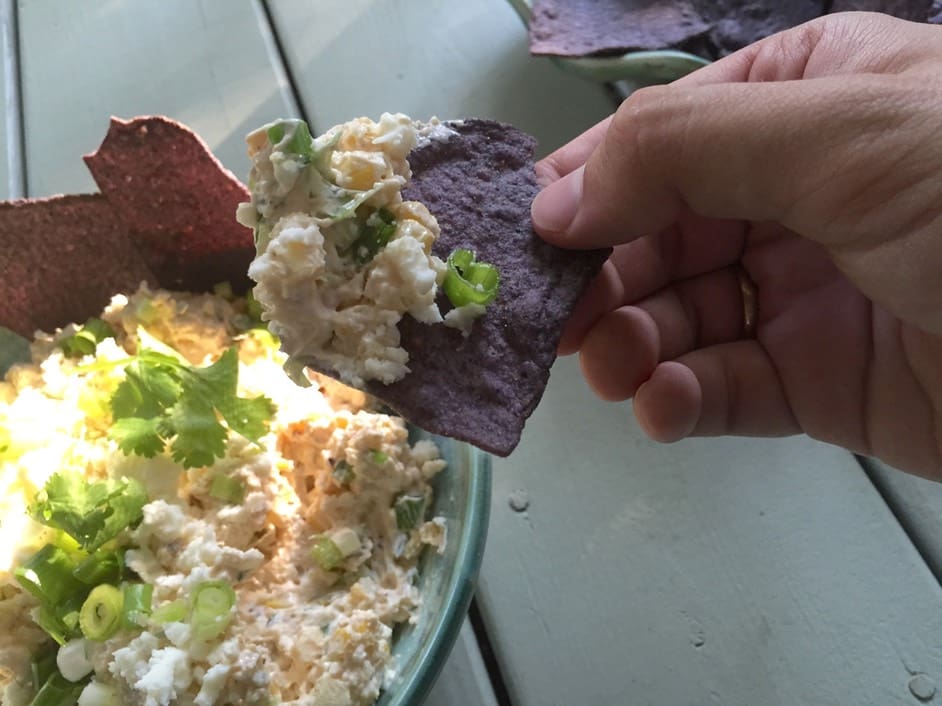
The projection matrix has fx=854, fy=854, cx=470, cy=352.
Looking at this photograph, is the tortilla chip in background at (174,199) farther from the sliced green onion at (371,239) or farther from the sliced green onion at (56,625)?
the sliced green onion at (56,625)

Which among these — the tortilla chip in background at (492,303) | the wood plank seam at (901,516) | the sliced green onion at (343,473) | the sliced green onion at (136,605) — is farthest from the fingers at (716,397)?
the sliced green onion at (136,605)

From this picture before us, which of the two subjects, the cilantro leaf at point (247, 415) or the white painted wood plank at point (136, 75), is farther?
the white painted wood plank at point (136, 75)

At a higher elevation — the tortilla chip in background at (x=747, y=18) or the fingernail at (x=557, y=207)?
the fingernail at (x=557, y=207)

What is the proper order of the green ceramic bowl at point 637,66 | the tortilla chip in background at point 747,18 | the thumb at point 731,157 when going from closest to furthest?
1. the thumb at point 731,157
2. the green ceramic bowl at point 637,66
3. the tortilla chip in background at point 747,18

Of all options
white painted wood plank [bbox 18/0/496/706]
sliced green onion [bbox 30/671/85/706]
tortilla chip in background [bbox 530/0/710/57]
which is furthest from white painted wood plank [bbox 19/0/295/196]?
sliced green onion [bbox 30/671/85/706]

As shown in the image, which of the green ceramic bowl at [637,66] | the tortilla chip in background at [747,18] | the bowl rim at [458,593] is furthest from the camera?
the tortilla chip in background at [747,18]

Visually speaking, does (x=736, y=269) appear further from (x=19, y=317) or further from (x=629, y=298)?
(x=19, y=317)

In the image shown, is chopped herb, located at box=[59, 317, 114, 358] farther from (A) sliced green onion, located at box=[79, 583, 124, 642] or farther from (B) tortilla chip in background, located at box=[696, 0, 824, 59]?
(B) tortilla chip in background, located at box=[696, 0, 824, 59]
